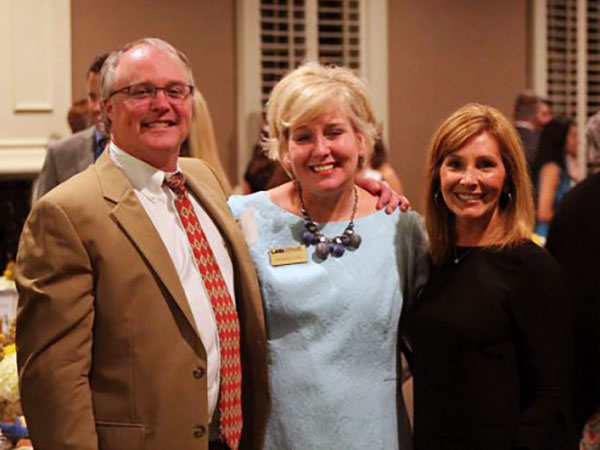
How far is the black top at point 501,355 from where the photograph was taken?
225 centimetres

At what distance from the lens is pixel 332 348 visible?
234cm

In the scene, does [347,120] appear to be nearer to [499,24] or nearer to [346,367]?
[346,367]

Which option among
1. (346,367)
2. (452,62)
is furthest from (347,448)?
(452,62)

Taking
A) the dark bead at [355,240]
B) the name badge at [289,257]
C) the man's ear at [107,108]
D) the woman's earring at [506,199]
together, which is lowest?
the name badge at [289,257]

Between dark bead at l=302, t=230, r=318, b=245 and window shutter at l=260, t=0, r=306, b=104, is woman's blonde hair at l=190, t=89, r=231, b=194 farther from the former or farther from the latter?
window shutter at l=260, t=0, r=306, b=104

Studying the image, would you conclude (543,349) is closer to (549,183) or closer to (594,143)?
(594,143)

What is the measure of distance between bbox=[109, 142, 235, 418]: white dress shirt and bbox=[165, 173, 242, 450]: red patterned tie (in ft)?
0.05

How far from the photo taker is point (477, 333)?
2.27m

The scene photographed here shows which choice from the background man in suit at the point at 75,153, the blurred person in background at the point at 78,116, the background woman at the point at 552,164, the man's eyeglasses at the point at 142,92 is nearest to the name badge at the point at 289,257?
the man's eyeglasses at the point at 142,92

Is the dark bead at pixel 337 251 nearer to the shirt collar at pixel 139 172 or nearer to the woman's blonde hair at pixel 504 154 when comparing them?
the woman's blonde hair at pixel 504 154

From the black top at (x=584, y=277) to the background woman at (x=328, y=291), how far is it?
962 mm

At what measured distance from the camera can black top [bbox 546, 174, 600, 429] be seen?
Answer: 10.4ft

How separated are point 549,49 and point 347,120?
235 inches

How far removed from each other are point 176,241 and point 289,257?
1.12 feet
